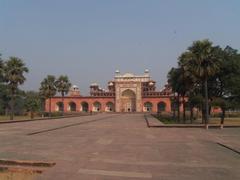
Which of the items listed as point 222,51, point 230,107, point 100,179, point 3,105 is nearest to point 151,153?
point 100,179

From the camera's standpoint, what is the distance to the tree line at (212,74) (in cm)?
3047

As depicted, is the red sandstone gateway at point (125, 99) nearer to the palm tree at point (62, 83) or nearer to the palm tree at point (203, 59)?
the palm tree at point (62, 83)

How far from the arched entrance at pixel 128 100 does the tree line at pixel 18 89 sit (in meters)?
39.3

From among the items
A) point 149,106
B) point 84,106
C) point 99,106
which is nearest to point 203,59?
point 149,106

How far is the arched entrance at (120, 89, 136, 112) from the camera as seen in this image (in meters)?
117

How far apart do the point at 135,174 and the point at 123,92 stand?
357 ft

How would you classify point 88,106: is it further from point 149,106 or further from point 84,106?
point 149,106

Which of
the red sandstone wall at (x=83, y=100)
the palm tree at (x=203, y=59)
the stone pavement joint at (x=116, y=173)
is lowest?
the stone pavement joint at (x=116, y=173)

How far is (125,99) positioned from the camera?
387ft

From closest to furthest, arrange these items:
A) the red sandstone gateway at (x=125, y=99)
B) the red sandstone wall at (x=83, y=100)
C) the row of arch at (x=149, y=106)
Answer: the red sandstone gateway at (x=125, y=99)
the row of arch at (x=149, y=106)
the red sandstone wall at (x=83, y=100)

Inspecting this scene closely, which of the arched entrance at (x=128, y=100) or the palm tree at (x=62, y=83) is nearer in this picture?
the palm tree at (x=62, y=83)

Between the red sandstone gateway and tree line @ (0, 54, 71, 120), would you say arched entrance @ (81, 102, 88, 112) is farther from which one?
tree line @ (0, 54, 71, 120)

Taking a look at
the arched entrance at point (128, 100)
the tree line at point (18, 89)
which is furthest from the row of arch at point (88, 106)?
the tree line at point (18, 89)

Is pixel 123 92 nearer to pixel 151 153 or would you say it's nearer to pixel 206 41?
pixel 206 41
